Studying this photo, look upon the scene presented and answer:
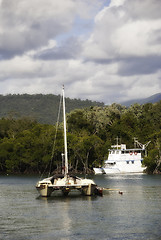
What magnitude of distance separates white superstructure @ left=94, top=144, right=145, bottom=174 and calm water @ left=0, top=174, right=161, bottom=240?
63.7m

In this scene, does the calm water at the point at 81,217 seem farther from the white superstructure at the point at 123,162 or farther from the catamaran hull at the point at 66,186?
the white superstructure at the point at 123,162

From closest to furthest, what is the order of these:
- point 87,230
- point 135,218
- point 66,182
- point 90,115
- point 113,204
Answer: point 87,230 → point 135,218 → point 113,204 → point 66,182 → point 90,115

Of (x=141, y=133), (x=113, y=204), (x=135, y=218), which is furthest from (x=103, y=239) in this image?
Answer: (x=141, y=133)

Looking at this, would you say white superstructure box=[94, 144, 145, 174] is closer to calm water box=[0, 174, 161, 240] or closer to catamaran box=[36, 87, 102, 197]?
calm water box=[0, 174, 161, 240]

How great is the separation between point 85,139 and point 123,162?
12.2 m

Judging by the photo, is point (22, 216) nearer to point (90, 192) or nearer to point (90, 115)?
point (90, 192)

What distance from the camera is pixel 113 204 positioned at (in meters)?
51.4

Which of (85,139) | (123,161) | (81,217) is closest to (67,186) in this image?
(81,217)

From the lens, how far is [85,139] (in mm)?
125750

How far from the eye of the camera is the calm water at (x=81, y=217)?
34.5 meters

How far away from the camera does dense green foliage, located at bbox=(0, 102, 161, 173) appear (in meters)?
127

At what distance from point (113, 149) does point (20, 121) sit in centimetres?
4368

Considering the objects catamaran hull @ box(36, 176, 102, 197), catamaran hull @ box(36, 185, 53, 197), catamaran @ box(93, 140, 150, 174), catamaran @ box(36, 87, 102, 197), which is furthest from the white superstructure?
catamaran hull @ box(36, 185, 53, 197)

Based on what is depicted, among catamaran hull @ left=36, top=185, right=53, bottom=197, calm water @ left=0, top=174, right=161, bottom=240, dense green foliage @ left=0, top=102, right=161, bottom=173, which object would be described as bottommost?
calm water @ left=0, top=174, right=161, bottom=240
